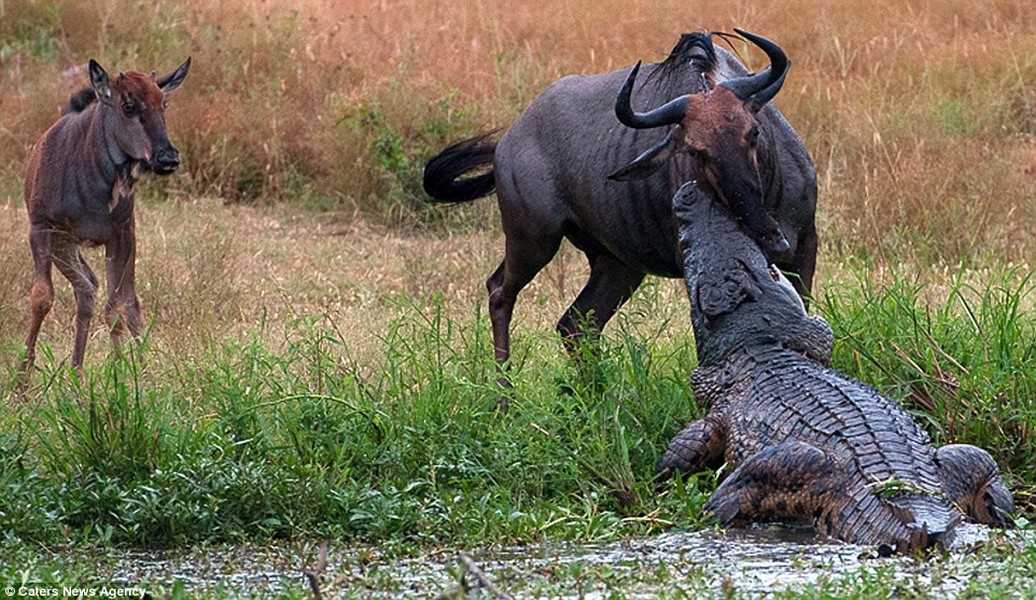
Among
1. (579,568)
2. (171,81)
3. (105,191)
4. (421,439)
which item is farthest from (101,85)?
(579,568)

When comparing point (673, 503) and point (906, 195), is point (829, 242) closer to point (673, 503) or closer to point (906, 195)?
point (906, 195)

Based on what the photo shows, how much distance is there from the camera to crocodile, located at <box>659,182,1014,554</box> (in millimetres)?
4930

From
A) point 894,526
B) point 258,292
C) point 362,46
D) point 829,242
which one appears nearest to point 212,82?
point 362,46

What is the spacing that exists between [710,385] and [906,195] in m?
5.42

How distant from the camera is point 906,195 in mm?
10969

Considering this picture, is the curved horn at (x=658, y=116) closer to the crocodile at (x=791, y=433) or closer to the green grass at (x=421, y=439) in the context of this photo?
the crocodile at (x=791, y=433)

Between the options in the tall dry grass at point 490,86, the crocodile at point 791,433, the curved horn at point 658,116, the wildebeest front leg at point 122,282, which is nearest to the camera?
the crocodile at point 791,433

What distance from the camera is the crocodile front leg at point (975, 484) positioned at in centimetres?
510

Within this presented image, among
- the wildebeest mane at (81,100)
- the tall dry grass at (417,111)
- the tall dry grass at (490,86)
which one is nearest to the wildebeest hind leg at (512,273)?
the tall dry grass at (417,111)

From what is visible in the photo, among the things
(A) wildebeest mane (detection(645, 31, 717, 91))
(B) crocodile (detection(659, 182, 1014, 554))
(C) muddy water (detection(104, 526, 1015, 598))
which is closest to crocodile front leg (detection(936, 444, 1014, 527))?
(B) crocodile (detection(659, 182, 1014, 554))

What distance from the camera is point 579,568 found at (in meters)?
4.63

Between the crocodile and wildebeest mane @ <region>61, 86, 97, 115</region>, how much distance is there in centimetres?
424

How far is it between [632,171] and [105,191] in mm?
3305

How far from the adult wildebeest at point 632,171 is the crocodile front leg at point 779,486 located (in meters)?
1.20
